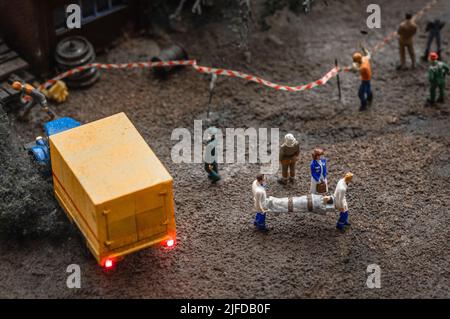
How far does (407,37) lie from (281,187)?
18.7 ft

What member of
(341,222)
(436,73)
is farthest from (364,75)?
(341,222)

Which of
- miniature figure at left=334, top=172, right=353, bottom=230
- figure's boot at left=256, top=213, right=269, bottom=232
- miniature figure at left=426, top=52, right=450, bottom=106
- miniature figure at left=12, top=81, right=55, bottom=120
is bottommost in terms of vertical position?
figure's boot at left=256, top=213, right=269, bottom=232

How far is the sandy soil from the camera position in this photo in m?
14.1

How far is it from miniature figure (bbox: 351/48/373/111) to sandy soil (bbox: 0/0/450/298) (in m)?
0.33

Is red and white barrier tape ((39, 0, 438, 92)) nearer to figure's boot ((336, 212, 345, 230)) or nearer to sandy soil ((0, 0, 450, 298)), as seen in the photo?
sandy soil ((0, 0, 450, 298))

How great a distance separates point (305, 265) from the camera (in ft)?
47.1

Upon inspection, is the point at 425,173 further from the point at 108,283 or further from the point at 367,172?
the point at 108,283

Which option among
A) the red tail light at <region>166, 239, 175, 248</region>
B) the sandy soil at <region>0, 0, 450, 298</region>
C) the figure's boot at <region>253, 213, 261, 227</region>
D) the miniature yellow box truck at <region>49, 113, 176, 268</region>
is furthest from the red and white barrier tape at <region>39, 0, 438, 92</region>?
the red tail light at <region>166, 239, 175, 248</region>

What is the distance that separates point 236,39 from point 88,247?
26.6ft

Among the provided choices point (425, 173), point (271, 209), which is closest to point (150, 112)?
point (271, 209)

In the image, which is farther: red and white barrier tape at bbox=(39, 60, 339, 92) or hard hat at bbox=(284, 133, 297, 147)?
red and white barrier tape at bbox=(39, 60, 339, 92)

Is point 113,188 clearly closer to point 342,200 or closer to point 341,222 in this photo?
point 342,200

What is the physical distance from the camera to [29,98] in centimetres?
1819

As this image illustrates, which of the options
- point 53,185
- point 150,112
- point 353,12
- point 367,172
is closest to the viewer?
point 53,185
